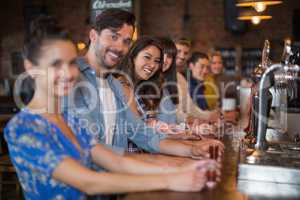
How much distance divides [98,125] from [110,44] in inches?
16.6

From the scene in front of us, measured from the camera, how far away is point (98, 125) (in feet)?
6.68

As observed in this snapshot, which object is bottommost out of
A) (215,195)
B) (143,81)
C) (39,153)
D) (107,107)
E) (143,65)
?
(215,195)

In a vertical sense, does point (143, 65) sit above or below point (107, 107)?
above

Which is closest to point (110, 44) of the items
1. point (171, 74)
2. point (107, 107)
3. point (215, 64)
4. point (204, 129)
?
point (107, 107)

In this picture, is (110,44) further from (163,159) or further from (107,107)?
(163,159)

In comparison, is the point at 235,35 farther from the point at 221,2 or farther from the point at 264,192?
the point at 264,192

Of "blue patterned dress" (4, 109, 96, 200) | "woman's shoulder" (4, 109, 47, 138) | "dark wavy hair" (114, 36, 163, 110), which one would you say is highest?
"dark wavy hair" (114, 36, 163, 110)

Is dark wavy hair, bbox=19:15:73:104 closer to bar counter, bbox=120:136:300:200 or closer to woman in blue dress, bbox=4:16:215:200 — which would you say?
woman in blue dress, bbox=4:16:215:200

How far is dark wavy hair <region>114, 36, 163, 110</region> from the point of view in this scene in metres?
2.64

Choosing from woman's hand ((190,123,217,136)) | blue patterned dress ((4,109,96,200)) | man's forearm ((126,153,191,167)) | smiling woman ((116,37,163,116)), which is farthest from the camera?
woman's hand ((190,123,217,136))

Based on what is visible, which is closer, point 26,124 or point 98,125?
point 26,124

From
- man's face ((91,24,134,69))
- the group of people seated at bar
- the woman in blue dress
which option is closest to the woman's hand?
the group of people seated at bar

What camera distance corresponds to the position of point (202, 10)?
811 cm

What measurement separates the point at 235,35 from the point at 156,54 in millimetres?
5571
